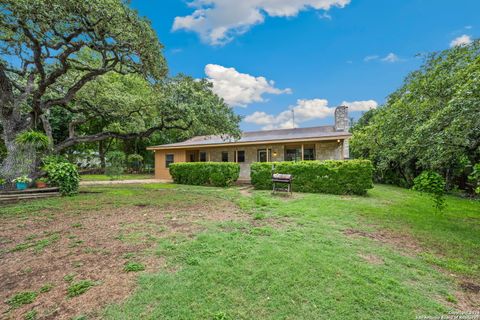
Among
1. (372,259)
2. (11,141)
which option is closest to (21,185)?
(11,141)

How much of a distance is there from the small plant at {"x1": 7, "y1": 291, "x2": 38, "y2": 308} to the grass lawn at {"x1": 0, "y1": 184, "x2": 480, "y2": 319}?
0.01 meters

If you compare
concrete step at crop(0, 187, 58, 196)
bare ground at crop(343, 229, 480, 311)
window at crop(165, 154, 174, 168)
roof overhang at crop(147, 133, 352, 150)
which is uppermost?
roof overhang at crop(147, 133, 352, 150)

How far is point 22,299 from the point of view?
229 cm

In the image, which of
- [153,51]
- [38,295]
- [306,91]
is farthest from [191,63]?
[38,295]

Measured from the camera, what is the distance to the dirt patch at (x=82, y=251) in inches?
90.0

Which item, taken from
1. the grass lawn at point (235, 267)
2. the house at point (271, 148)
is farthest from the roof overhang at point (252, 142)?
the grass lawn at point (235, 267)

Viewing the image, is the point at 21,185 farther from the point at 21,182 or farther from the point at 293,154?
the point at 293,154

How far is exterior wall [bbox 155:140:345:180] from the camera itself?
13789 mm

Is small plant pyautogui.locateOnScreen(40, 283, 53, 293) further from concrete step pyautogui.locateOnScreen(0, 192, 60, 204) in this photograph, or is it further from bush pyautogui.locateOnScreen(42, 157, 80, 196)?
bush pyautogui.locateOnScreen(42, 157, 80, 196)

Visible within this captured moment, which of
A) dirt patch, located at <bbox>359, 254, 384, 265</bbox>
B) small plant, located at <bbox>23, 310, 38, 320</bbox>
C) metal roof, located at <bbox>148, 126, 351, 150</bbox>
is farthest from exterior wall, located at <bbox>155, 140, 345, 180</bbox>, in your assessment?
small plant, located at <bbox>23, 310, 38, 320</bbox>

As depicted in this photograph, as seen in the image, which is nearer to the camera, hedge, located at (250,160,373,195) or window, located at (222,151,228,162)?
hedge, located at (250,160,373,195)

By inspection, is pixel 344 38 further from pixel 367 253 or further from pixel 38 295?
pixel 38 295

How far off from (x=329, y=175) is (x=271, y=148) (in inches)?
238

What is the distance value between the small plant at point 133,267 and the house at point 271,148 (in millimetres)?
9820
